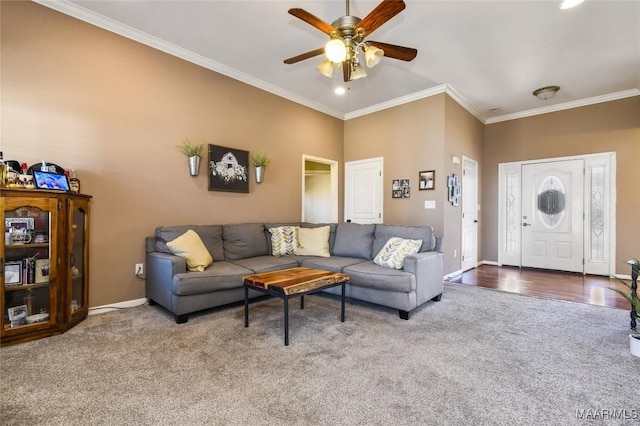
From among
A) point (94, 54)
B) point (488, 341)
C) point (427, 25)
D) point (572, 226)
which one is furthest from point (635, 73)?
point (94, 54)

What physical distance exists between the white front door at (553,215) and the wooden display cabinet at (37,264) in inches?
268

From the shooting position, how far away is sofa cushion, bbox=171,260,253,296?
8.93ft

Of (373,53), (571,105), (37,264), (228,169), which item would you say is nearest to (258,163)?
(228,169)

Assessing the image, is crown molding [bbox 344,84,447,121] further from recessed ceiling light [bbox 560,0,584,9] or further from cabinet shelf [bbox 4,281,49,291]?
cabinet shelf [bbox 4,281,49,291]

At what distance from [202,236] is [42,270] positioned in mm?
1397

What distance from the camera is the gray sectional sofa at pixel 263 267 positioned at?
2828 millimetres

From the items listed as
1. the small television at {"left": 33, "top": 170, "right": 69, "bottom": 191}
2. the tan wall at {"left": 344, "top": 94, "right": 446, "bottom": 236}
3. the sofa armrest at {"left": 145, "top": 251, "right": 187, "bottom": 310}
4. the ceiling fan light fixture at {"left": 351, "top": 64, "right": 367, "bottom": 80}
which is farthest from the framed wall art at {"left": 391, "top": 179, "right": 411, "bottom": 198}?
the small television at {"left": 33, "top": 170, "right": 69, "bottom": 191}

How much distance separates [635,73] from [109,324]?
7.00 metres

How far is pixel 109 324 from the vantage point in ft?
8.84

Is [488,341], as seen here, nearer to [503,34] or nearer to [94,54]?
[503,34]

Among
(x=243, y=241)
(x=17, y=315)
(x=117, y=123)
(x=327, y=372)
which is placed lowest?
(x=327, y=372)

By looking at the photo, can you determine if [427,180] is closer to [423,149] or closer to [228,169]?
[423,149]

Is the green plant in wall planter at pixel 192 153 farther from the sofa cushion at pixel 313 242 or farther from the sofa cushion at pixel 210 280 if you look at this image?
the sofa cushion at pixel 313 242

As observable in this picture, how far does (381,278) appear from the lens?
3.00 metres
